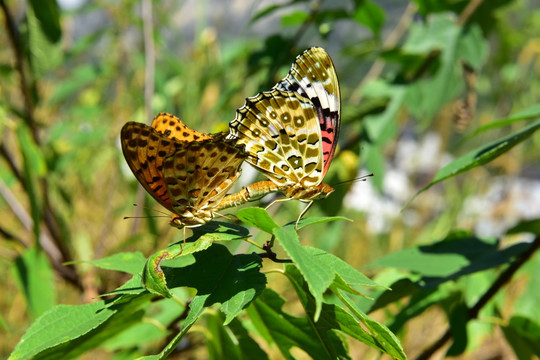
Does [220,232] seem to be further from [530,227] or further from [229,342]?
[530,227]

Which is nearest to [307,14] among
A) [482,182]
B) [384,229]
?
[384,229]

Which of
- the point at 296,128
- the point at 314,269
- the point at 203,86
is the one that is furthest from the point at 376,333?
the point at 203,86

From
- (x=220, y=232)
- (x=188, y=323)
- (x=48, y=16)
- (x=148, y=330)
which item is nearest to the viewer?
(x=188, y=323)

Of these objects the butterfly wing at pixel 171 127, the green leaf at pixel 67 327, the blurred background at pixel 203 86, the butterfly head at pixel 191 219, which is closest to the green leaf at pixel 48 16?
the blurred background at pixel 203 86

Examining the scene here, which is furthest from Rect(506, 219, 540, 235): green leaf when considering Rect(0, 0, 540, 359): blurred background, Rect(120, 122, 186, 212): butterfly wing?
Rect(120, 122, 186, 212): butterfly wing

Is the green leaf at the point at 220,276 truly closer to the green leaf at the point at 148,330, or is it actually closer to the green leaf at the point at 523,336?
the green leaf at the point at 148,330

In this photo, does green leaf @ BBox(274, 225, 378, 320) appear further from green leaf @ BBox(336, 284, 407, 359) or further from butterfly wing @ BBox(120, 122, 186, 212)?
butterfly wing @ BBox(120, 122, 186, 212)

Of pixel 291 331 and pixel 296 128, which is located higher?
pixel 296 128

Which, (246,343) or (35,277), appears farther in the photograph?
(35,277)
